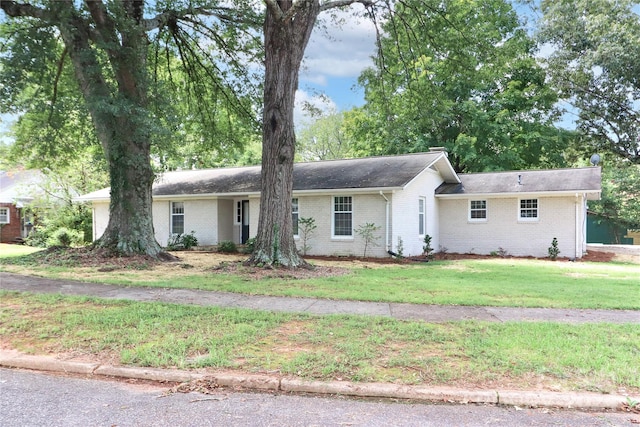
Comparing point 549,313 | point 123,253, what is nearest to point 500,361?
point 549,313

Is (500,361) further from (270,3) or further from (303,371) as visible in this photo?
(270,3)

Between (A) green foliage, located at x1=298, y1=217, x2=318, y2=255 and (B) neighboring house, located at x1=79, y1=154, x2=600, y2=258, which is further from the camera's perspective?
(A) green foliage, located at x1=298, y1=217, x2=318, y2=255

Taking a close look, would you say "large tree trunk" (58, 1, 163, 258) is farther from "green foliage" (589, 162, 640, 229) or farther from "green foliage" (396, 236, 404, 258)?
"green foliage" (589, 162, 640, 229)

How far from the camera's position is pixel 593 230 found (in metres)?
27.4

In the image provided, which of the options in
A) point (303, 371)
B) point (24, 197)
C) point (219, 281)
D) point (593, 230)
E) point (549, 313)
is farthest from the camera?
point (593, 230)

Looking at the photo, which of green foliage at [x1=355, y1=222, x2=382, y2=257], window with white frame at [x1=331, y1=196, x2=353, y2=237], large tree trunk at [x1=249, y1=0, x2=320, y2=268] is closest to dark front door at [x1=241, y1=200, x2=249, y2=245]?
window with white frame at [x1=331, y1=196, x2=353, y2=237]

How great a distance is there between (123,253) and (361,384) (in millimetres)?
11315

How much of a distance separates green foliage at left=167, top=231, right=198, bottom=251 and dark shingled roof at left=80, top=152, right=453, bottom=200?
206 centimetres

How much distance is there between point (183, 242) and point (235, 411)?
17029mm

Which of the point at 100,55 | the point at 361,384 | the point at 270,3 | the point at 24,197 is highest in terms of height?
the point at 270,3

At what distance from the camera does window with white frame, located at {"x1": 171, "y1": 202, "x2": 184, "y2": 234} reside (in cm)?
2075

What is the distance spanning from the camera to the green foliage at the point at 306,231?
670 inches

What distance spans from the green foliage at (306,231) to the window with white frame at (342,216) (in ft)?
2.84

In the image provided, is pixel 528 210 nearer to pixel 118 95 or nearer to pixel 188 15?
pixel 188 15
